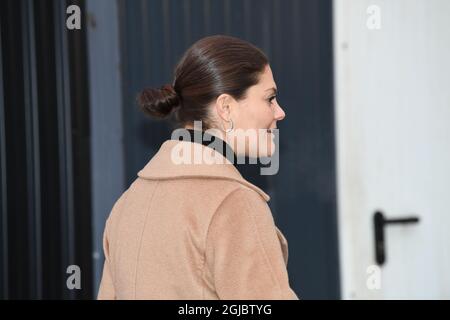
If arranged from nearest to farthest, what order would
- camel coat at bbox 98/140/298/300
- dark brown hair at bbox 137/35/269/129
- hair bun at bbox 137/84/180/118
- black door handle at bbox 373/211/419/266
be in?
1. camel coat at bbox 98/140/298/300
2. dark brown hair at bbox 137/35/269/129
3. hair bun at bbox 137/84/180/118
4. black door handle at bbox 373/211/419/266

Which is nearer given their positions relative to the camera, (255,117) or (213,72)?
(213,72)

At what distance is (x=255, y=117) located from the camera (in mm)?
1712

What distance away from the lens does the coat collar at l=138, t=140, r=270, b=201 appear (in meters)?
1.47

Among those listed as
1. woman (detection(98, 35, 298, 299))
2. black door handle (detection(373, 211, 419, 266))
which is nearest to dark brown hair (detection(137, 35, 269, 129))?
woman (detection(98, 35, 298, 299))

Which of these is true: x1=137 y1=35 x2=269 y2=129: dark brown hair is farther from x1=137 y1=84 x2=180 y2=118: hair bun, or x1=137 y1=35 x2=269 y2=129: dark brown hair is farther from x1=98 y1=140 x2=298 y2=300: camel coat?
x1=98 y1=140 x2=298 y2=300: camel coat

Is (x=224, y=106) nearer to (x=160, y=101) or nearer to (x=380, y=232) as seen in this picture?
(x=160, y=101)

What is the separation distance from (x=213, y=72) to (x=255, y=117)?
7.3 inches

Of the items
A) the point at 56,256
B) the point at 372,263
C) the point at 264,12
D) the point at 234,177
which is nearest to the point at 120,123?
the point at 56,256

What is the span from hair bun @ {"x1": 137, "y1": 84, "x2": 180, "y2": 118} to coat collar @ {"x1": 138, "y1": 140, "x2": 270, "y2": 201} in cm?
19

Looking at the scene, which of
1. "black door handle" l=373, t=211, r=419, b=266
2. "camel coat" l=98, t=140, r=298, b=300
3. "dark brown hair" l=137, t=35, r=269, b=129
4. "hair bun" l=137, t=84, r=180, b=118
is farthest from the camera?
"black door handle" l=373, t=211, r=419, b=266

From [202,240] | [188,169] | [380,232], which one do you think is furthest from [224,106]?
[380,232]

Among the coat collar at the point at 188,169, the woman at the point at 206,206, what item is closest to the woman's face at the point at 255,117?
the woman at the point at 206,206

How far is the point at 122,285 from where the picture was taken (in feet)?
5.25

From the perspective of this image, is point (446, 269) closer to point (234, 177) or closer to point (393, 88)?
point (393, 88)
